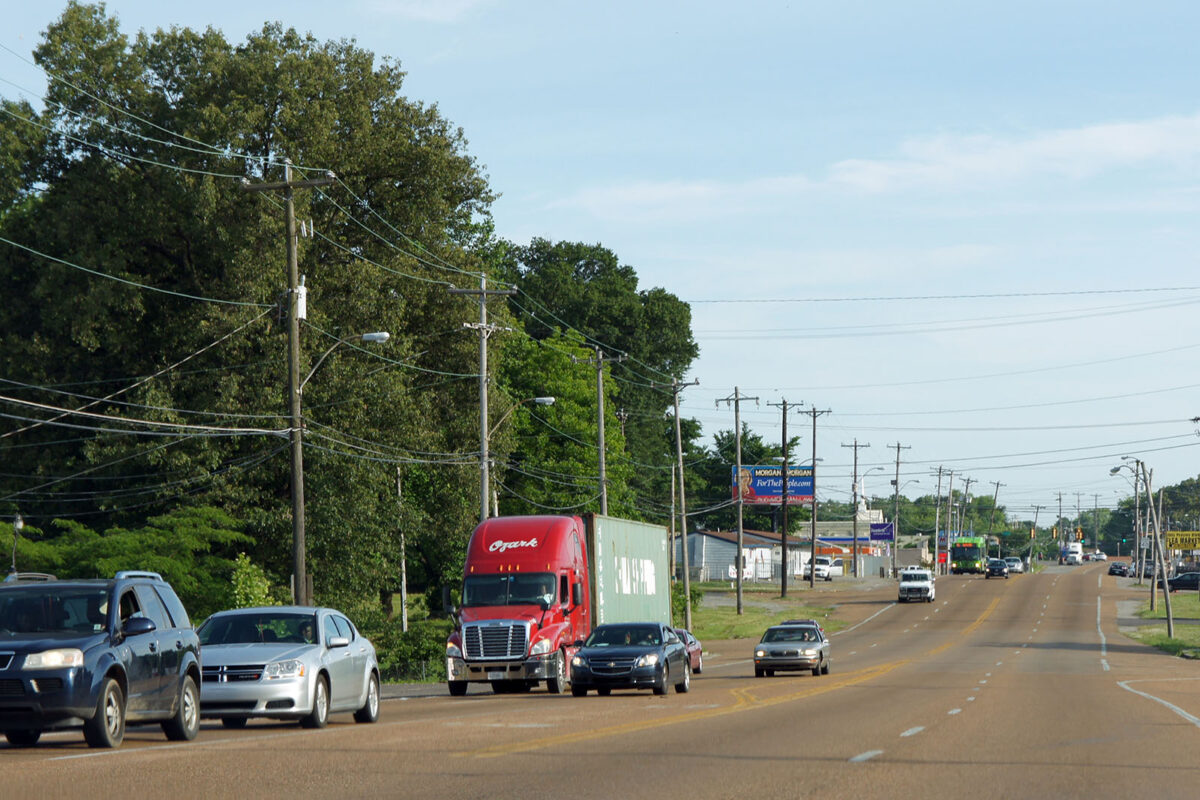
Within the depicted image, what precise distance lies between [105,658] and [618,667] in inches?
626

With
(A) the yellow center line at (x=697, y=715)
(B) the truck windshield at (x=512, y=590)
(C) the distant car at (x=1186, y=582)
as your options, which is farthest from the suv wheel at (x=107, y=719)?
(C) the distant car at (x=1186, y=582)

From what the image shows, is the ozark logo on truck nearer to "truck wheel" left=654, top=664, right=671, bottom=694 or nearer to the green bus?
"truck wheel" left=654, top=664, right=671, bottom=694

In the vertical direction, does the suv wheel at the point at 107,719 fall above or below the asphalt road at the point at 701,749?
above

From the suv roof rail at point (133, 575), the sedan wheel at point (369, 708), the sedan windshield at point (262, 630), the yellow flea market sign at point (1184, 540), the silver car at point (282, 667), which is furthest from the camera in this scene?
the yellow flea market sign at point (1184, 540)

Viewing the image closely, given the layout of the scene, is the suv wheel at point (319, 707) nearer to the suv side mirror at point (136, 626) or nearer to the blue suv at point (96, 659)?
the blue suv at point (96, 659)

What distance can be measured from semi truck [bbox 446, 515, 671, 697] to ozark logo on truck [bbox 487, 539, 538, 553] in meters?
0.02

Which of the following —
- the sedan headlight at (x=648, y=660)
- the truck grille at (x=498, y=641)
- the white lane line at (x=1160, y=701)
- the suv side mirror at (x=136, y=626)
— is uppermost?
the suv side mirror at (x=136, y=626)

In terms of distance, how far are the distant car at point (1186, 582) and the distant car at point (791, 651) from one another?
282 feet

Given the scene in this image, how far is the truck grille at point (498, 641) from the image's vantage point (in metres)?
31.9

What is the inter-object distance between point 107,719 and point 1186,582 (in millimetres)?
118010

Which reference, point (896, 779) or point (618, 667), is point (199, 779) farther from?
point (618, 667)

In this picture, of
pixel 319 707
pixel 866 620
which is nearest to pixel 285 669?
pixel 319 707

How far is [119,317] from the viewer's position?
167ft

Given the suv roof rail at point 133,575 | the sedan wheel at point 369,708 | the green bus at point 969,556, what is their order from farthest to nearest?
the green bus at point 969,556
the sedan wheel at point 369,708
the suv roof rail at point 133,575
